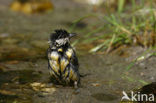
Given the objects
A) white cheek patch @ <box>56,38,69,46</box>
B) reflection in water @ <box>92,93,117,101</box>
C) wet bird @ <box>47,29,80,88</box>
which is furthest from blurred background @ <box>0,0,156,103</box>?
white cheek patch @ <box>56,38,69,46</box>

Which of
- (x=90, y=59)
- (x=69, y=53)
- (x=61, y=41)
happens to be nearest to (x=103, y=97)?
(x=69, y=53)

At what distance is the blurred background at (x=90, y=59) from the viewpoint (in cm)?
329

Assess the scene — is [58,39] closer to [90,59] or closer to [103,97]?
[103,97]

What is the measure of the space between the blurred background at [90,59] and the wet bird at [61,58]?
→ 0.19m

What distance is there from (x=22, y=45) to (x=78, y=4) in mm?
4897

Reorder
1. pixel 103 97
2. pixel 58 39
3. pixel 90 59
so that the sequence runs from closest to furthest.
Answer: pixel 103 97
pixel 58 39
pixel 90 59

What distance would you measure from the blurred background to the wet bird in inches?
7.5

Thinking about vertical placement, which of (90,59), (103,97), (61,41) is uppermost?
(90,59)

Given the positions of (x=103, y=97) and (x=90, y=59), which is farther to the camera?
(x=90, y=59)

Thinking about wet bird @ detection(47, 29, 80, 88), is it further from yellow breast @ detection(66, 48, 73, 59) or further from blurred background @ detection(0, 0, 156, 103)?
blurred background @ detection(0, 0, 156, 103)

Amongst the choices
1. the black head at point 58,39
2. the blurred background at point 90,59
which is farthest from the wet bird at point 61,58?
the blurred background at point 90,59

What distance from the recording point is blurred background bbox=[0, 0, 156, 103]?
3291mm

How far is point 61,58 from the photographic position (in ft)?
10.8

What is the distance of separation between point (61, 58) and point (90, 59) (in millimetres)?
1553
